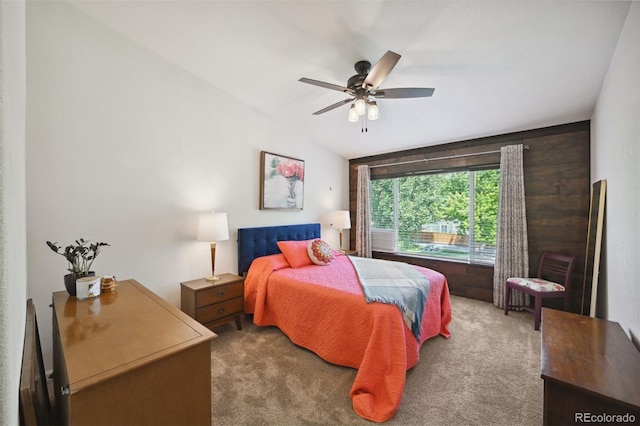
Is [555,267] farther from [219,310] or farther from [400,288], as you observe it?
[219,310]

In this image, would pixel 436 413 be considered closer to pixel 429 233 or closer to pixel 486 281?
pixel 486 281

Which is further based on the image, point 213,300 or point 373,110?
point 213,300

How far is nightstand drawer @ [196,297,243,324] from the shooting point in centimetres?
259

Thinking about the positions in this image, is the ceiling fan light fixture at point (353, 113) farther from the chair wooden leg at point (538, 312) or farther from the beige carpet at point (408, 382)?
the chair wooden leg at point (538, 312)

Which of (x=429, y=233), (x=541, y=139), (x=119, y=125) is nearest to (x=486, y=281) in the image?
(x=429, y=233)

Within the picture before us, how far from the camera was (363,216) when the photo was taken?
498 cm

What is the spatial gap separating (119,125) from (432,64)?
2.91 meters

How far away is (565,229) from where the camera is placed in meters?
3.22

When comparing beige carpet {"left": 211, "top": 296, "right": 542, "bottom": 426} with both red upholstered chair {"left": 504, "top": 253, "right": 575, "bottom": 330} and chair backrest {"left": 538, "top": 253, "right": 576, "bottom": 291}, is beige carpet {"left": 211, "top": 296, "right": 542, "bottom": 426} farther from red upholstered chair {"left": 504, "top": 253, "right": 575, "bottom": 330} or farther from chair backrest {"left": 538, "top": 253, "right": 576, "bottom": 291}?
chair backrest {"left": 538, "top": 253, "right": 576, "bottom": 291}

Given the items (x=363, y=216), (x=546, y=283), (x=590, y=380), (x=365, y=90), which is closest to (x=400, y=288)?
(x=590, y=380)

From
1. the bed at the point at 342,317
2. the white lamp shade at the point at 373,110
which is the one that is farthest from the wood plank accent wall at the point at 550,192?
the white lamp shade at the point at 373,110

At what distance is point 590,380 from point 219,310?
2722 mm

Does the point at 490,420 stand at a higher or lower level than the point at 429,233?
lower

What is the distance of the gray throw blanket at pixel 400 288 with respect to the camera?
213 centimetres
